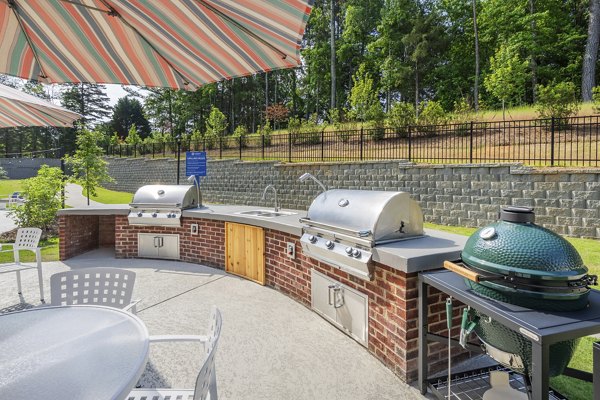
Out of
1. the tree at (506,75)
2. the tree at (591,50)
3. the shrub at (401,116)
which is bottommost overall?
the shrub at (401,116)

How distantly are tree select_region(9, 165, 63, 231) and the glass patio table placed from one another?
9690 millimetres

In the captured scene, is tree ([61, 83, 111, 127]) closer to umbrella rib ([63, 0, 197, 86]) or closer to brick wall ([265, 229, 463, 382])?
umbrella rib ([63, 0, 197, 86])

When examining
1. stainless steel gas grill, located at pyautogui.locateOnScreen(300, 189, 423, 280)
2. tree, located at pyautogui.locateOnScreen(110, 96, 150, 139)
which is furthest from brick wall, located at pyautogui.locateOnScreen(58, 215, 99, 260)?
tree, located at pyautogui.locateOnScreen(110, 96, 150, 139)

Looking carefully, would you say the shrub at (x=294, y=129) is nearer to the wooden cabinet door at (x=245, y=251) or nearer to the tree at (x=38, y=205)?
the tree at (x=38, y=205)

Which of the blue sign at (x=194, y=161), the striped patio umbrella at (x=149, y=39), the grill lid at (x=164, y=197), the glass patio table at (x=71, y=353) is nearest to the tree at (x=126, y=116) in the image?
the blue sign at (x=194, y=161)

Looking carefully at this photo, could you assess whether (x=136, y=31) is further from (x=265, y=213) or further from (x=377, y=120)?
(x=377, y=120)

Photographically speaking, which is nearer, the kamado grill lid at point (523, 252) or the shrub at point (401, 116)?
the kamado grill lid at point (523, 252)

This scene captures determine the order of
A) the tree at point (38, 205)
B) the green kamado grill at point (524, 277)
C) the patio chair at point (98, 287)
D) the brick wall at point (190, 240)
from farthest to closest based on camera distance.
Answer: the tree at point (38, 205), the brick wall at point (190, 240), the patio chair at point (98, 287), the green kamado grill at point (524, 277)

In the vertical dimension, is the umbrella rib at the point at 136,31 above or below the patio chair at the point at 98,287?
above

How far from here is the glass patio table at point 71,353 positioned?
1.37m

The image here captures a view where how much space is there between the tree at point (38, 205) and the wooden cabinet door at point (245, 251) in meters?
7.61

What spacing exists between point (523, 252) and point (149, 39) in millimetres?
3050

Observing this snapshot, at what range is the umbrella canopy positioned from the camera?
309 cm

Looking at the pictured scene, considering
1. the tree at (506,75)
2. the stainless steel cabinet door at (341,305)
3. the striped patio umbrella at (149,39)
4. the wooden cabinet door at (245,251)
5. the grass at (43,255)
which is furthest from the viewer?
the tree at (506,75)
